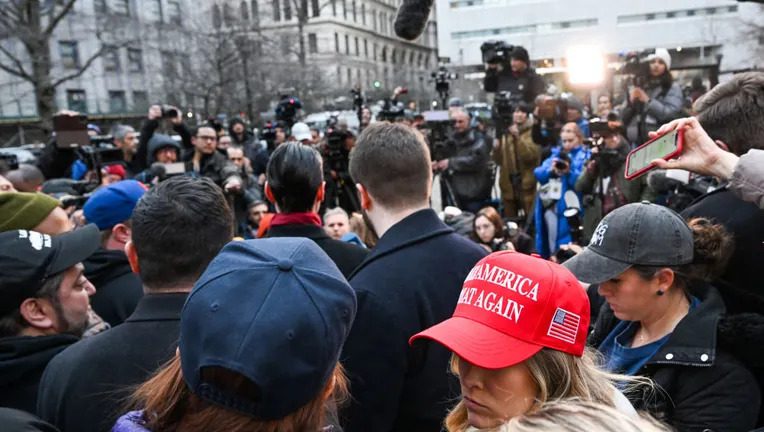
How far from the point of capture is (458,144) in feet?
26.7

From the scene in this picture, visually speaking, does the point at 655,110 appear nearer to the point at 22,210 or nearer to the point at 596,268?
the point at 596,268

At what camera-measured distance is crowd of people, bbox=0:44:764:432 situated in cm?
121

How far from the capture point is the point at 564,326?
156cm

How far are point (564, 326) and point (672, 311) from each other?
27.8 inches

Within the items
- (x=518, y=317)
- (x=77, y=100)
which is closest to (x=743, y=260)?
(x=518, y=317)

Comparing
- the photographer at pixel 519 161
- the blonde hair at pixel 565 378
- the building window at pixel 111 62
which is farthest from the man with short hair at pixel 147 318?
the building window at pixel 111 62

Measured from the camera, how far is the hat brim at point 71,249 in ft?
7.13

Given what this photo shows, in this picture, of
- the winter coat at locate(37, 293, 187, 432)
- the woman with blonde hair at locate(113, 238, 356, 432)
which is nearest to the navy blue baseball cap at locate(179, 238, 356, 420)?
the woman with blonde hair at locate(113, 238, 356, 432)

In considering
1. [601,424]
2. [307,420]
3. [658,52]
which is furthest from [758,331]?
[658,52]

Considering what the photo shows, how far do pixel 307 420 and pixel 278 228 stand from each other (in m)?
2.02

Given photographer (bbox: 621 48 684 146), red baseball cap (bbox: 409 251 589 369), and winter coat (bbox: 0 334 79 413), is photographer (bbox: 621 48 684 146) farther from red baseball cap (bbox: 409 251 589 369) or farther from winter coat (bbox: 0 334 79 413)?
winter coat (bbox: 0 334 79 413)

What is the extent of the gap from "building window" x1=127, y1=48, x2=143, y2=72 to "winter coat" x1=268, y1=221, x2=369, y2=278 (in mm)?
37163

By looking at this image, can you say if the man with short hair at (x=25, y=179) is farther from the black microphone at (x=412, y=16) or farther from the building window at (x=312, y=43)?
the building window at (x=312, y=43)

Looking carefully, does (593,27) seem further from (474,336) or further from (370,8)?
(474,336)
